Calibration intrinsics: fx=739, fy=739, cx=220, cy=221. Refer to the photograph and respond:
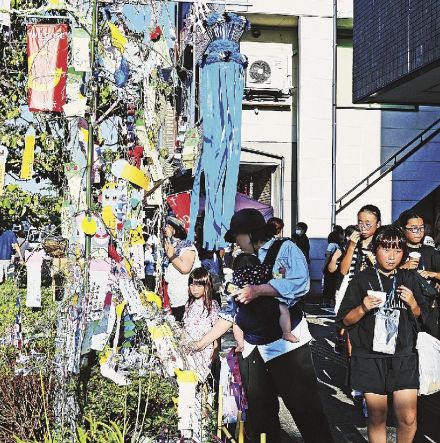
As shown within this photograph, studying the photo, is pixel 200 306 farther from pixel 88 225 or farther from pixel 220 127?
pixel 220 127

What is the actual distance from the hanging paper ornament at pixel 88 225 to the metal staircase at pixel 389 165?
15.0 meters

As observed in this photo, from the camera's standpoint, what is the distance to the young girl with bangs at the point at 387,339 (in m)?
4.69

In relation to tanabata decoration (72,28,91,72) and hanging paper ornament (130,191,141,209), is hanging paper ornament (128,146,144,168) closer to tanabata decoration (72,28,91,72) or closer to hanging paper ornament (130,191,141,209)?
hanging paper ornament (130,191,141,209)

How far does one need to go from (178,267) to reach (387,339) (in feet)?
8.65

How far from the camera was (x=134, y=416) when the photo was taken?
A: 462 centimetres

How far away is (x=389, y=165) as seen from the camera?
19.9 m

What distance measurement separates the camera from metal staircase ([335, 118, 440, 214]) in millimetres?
18672

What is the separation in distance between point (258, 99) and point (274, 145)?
1335 millimetres

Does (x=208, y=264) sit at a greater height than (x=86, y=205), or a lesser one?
lesser

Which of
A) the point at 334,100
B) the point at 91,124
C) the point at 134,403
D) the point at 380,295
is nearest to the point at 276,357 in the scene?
the point at 380,295

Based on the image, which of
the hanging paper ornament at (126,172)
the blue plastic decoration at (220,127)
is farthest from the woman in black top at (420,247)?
the blue plastic decoration at (220,127)

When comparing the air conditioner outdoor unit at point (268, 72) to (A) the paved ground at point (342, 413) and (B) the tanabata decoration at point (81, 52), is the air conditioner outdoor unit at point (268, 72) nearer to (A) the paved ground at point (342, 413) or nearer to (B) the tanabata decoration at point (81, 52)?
(A) the paved ground at point (342, 413)

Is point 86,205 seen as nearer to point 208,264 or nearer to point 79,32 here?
point 79,32

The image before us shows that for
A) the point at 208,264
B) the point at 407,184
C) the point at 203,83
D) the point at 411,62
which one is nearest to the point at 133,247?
the point at 208,264
